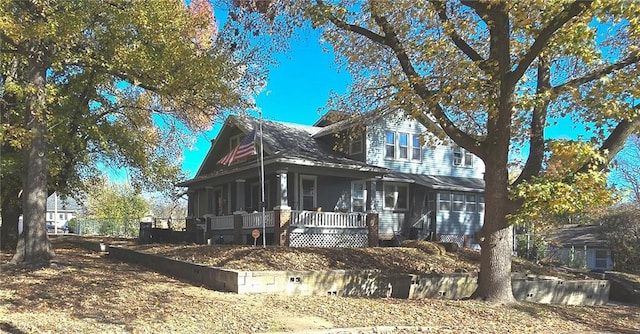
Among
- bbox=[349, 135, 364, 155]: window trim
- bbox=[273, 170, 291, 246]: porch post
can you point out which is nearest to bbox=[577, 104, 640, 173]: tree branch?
bbox=[273, 170, 291, 246]: porch post

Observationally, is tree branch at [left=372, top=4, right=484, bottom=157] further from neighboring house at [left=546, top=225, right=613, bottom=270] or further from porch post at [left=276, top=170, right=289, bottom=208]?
neighboring house at [left=546, top=225, right=613, bottom=270]

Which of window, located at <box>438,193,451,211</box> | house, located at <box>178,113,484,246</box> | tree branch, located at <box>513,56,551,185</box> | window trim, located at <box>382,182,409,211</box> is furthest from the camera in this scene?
window, located at <box>438,193,451,211</box>

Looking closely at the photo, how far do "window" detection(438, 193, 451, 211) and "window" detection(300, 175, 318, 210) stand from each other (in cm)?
699

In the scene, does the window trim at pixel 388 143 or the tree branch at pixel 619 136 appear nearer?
the tree branch at pixel 619 136

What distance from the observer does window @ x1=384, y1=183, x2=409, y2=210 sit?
25656mm

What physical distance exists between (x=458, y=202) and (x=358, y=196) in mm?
5859

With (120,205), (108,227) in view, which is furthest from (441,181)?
(120,205)

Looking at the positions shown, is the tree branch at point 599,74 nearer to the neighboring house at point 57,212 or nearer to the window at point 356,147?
the window at point 356,147

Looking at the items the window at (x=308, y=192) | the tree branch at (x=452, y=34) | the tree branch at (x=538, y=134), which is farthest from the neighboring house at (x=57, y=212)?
the tree branch at (x=538, y=134)

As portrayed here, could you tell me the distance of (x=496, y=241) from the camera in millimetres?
11664

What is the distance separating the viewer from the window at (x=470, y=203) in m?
27.7

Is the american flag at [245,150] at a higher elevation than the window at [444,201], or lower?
higher

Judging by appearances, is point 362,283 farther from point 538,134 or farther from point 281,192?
point 281,192

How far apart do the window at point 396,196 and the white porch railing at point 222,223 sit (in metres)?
7.34
